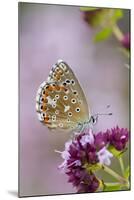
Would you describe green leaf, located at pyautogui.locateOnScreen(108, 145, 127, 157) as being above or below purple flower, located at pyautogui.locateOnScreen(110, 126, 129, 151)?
below

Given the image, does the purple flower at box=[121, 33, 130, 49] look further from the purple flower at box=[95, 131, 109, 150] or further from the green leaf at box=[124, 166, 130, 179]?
the green leaf at box=[124, 166, 130, 179]

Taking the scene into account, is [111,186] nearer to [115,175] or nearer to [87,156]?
[115,175]

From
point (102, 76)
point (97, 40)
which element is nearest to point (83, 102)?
point (102, 76)

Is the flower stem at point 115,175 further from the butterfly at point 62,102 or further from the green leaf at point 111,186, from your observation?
the butterfly at point 62,102

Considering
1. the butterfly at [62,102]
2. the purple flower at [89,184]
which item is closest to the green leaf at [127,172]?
the purple flower at [89,184]

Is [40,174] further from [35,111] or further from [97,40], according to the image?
[97,40]

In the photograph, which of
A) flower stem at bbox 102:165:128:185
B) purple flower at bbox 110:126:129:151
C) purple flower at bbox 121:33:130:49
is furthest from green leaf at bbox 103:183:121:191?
purple flower at bbox 121:33:130:49

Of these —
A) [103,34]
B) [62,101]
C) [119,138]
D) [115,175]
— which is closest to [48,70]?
[62,101]

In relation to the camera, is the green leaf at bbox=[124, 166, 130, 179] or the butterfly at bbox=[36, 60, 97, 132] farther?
the green leaf at bbox=[124, 166, 130, 179]
